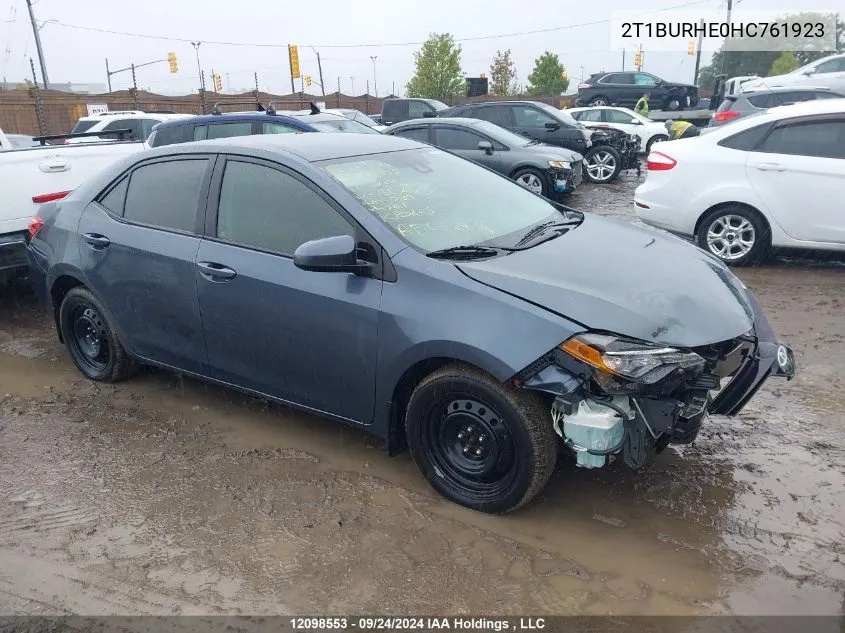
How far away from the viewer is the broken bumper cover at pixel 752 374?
314 centimetres

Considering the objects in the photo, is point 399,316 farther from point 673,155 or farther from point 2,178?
point 673,155

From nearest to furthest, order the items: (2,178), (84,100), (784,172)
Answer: (2,178) → (784,172) → (84,100)

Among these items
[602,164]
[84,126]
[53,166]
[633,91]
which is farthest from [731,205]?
[633,91]

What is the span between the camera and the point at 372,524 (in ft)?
10.6

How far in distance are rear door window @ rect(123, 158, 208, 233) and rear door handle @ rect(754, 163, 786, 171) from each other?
5326 millimetres

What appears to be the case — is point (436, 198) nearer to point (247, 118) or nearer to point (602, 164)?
point (247, 118)

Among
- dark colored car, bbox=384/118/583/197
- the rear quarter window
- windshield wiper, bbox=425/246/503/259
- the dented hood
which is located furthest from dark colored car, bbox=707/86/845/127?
windshield wiper, bbox=425/246/503/259

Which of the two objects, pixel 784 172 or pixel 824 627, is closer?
pixel 824 627

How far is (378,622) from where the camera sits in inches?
104

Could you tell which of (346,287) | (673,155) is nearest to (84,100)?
(673,155)

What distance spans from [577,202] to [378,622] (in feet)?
32.7

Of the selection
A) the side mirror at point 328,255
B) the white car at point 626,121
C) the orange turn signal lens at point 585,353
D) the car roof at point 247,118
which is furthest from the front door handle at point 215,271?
the white car at point 626,121

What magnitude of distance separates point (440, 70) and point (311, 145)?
45599 millimetres

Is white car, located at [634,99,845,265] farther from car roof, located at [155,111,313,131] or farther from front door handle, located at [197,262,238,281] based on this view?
front door handle, located at [197,262,238,281]
